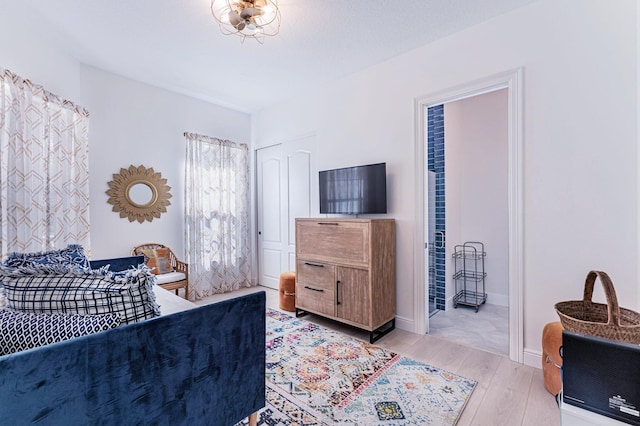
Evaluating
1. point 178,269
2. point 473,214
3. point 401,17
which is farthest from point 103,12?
point 473,214

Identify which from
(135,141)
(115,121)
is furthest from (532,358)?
(115,121)

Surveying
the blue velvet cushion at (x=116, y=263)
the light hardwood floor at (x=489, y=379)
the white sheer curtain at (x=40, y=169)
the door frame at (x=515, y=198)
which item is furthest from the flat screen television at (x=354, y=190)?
the white sheer curtain at (x=40, y=169)

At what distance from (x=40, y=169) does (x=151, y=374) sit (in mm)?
2737

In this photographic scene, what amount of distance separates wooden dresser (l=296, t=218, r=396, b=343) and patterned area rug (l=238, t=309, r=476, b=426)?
32 cm

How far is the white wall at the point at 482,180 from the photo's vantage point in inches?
147

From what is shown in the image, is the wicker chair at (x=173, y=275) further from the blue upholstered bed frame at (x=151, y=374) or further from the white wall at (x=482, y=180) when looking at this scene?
the white wall at (x=482, y=180)

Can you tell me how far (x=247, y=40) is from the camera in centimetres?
271

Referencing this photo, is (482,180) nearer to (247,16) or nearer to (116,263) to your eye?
(247,16)

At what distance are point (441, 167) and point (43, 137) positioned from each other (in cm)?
423

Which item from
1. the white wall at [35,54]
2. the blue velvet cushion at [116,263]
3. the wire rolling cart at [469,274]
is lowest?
the wire rolling cart at [469,274]

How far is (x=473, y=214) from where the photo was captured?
3.96 m

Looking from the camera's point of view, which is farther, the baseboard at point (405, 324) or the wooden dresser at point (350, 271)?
the baseboard at point (405, 324)

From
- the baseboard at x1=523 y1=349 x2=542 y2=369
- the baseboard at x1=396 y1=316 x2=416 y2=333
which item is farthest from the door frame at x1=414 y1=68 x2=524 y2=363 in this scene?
the baseboard at x1=396 y1=316 x2=416 y2=333

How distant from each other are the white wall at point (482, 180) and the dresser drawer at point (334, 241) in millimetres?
1687
